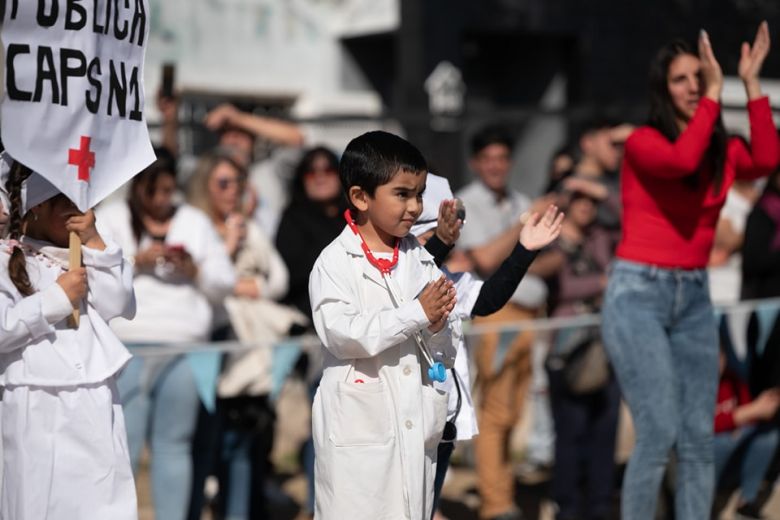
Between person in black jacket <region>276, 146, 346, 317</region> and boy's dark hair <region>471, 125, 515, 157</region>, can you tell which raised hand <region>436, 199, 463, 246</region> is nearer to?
person in black jacket <region>276, 146, 346, 317</region>

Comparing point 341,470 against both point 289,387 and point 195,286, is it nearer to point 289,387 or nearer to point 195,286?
point 195,286

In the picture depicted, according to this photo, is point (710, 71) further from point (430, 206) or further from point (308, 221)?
point (308, 221)

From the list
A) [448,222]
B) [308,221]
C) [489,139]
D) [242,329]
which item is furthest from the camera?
[489,139]

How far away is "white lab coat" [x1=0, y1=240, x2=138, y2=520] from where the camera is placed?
4.29 meters

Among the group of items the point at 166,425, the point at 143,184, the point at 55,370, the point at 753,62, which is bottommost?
the point at 166,425

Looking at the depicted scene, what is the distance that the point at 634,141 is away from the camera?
532 cm

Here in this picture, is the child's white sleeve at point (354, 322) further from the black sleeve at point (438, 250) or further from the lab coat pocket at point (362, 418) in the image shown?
the black sleeve at point (438, 250)

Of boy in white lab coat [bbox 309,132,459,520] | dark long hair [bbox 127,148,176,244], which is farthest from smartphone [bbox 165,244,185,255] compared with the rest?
boy in white lab coat [bbox 309,132,459,520]

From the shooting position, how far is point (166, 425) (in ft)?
20.2

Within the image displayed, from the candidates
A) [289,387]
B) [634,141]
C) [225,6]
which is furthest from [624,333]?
[225,6]

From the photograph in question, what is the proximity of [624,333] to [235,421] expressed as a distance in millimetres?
2231

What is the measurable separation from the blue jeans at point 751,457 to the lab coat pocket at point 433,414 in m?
3.22

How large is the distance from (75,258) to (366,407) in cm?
109

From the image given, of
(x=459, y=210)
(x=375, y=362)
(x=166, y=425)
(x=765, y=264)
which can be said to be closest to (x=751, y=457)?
(x=765, y=264)
